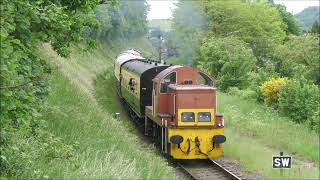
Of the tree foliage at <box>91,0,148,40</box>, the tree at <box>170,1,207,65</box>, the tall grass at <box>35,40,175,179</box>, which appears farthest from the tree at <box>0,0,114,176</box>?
the tree foliage at <box>91,0,148,40</box>

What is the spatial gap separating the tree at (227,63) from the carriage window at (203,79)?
62.3ft

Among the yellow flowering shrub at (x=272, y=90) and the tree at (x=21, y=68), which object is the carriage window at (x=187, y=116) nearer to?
the tree at (x=21, y=68)

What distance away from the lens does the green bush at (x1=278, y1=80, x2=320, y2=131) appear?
2412 cm

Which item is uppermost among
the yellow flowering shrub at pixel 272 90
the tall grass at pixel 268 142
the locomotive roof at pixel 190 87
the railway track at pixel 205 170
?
the locomotive roof at pixel 190 87

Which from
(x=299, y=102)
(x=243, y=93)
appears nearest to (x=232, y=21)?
(x=243, y=93)

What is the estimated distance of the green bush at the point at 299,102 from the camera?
24125 mm

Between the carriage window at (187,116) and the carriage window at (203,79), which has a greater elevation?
the carriage window at (203,79)

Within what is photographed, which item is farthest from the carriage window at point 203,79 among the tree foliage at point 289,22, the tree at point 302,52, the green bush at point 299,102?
the tree foliage at point 289,22

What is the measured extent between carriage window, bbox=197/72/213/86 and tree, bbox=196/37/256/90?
18991 millimetres

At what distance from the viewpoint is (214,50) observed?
40719 mm

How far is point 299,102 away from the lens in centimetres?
2470

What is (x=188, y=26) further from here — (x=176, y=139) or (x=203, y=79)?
(x=176, y=139)

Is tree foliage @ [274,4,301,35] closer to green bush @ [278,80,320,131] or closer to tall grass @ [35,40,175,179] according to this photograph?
green bush @ [278,80,320,131]

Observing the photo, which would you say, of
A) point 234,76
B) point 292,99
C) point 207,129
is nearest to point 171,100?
point 207,129
